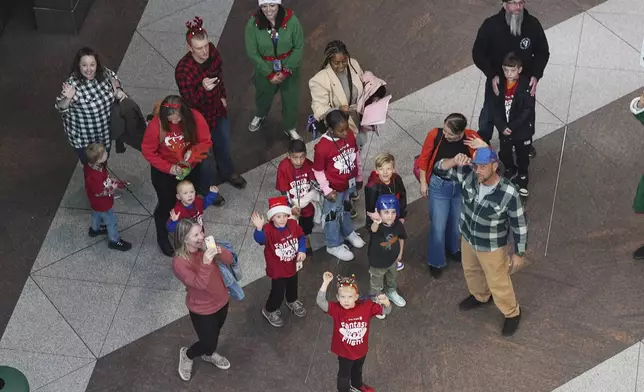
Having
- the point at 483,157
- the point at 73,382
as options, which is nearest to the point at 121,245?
the point at 73,382

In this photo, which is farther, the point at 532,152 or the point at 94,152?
the point at 532,152

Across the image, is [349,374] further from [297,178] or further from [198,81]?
[198,81]

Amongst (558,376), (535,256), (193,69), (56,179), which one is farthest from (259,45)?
(558,376)

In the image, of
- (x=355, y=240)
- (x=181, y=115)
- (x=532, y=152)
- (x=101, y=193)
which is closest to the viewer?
(x=181, y=115)

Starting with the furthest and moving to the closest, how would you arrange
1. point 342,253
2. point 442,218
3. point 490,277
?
point 342,253
point 442,218
point 490,277

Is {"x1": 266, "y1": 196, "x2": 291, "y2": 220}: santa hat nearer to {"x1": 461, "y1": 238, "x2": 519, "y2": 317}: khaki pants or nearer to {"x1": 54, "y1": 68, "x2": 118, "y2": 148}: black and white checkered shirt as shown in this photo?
{"x1": 461, "y1": 238, "x2": 519, "y2": 317}: khaki pants

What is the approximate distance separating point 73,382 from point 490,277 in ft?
11.5

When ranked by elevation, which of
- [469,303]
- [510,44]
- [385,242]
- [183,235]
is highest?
[510,44]

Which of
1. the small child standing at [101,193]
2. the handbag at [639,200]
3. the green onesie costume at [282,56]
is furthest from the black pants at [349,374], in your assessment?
the green onesie costume at [282,56]

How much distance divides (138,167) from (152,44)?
1.86 metres

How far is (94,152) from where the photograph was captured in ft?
28.2

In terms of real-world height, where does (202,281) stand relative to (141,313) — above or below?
above

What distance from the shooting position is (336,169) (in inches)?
336

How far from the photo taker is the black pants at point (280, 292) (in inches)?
330
